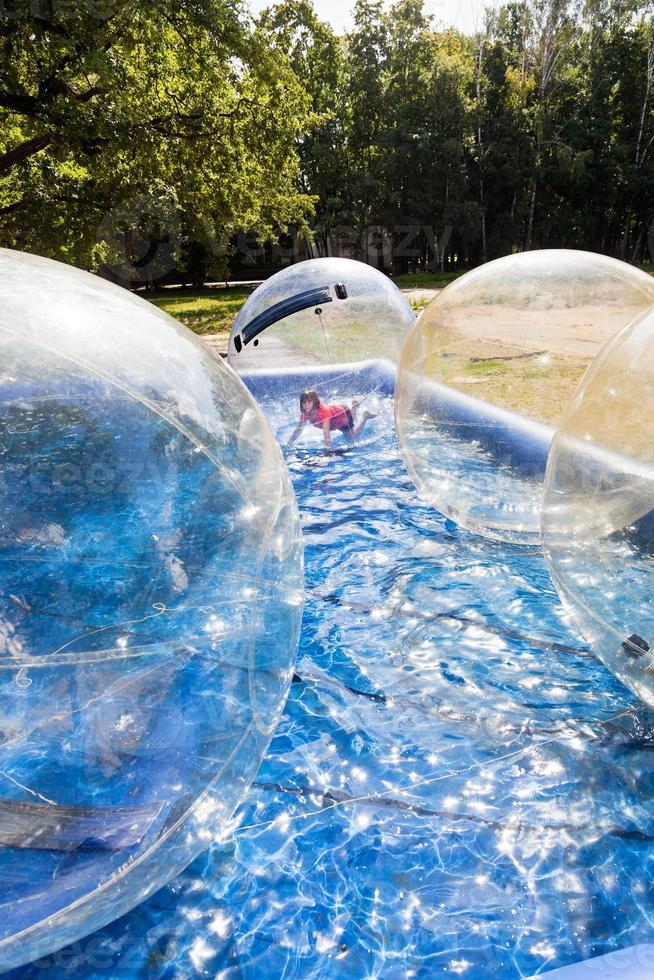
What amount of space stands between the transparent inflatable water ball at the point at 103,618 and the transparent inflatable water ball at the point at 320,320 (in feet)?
15.2

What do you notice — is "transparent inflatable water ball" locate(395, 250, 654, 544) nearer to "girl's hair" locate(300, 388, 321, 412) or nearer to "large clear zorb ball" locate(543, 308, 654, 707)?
"large clear zorb ball" locate(543, 308, 654, 707)

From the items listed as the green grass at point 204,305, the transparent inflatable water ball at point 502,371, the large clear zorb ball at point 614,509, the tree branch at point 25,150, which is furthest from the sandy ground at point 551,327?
the tree branch at point 25,150

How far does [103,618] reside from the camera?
5.46ft

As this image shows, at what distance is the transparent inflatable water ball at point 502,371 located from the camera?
385 centimetres

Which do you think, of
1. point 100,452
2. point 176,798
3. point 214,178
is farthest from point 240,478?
point 214,178

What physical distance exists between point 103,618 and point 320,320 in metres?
5.05

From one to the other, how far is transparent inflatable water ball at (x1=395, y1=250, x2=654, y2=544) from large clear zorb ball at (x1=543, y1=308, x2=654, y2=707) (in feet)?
4.86

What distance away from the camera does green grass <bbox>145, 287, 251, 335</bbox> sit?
18984mm

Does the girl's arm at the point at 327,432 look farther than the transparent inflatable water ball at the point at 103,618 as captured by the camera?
Yes

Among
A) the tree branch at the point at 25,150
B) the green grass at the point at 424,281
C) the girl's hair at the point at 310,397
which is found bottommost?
the girl's hair at the point at 310,397

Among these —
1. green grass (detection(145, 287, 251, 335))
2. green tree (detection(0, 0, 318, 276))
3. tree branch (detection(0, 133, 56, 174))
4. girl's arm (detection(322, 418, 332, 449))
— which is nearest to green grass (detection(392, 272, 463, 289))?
green grass (detection(145, 287, 251, 335))

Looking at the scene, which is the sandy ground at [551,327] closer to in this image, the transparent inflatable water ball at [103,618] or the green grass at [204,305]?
the transparent inflatable water ball at [103,618]

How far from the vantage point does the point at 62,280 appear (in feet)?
6.15

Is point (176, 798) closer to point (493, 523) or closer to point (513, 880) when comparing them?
point (513, 880)
